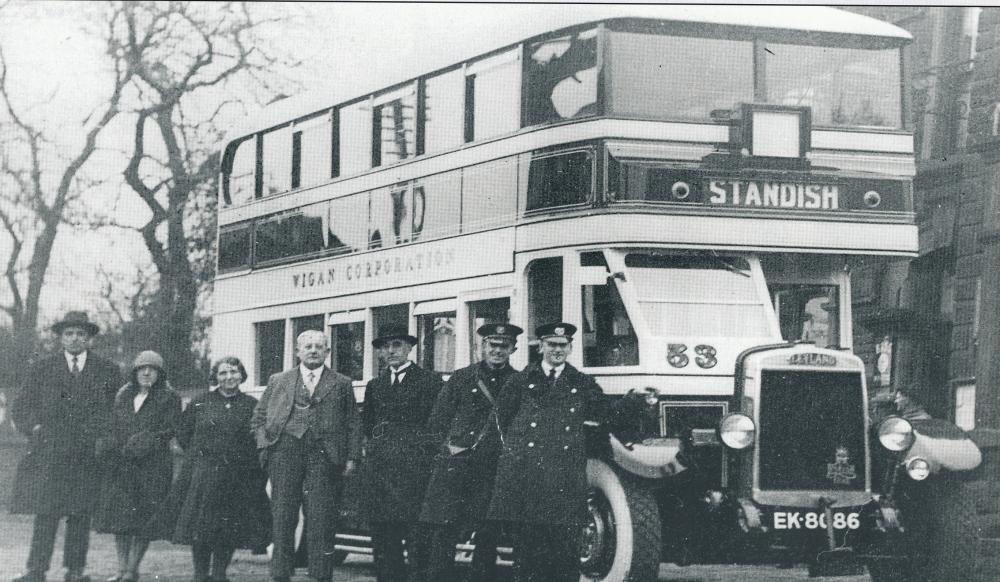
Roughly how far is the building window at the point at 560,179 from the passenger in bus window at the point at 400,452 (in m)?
1.34

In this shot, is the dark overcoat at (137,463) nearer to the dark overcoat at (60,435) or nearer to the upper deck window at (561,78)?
the dark overcoat at (60,435)

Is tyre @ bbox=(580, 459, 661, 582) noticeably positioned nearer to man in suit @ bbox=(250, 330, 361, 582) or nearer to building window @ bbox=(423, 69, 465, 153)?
man in suit @ bbox=(250, 330, 361, 582)

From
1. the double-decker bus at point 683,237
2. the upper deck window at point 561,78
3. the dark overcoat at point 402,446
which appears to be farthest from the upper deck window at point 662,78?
the dark overcoat at point 402,446

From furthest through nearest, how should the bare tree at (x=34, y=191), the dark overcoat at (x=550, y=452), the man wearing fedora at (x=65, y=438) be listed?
1. the bare tree at (x=34, y=191)
2. the man wearing fedora at (x=65, y=438)
3. the dark overcoat at (x=550, y=452)

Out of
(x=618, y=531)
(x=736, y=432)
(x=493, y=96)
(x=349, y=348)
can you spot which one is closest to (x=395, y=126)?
(x=493, y=96)

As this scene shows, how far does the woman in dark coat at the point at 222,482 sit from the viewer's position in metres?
9.29

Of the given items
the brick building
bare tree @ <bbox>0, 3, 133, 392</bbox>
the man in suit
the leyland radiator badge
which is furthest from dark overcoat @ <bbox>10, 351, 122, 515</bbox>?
the brick building

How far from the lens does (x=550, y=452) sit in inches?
304

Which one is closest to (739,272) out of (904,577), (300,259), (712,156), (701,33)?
(712,156)

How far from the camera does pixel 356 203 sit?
37.2 feet

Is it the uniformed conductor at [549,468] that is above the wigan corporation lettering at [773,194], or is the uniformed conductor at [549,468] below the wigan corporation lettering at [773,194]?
below

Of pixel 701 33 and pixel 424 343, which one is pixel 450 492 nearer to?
pixel 424 343

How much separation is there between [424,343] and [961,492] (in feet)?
12.8

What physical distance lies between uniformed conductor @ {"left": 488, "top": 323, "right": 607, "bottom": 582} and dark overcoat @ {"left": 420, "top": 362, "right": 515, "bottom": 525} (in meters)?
0.46
